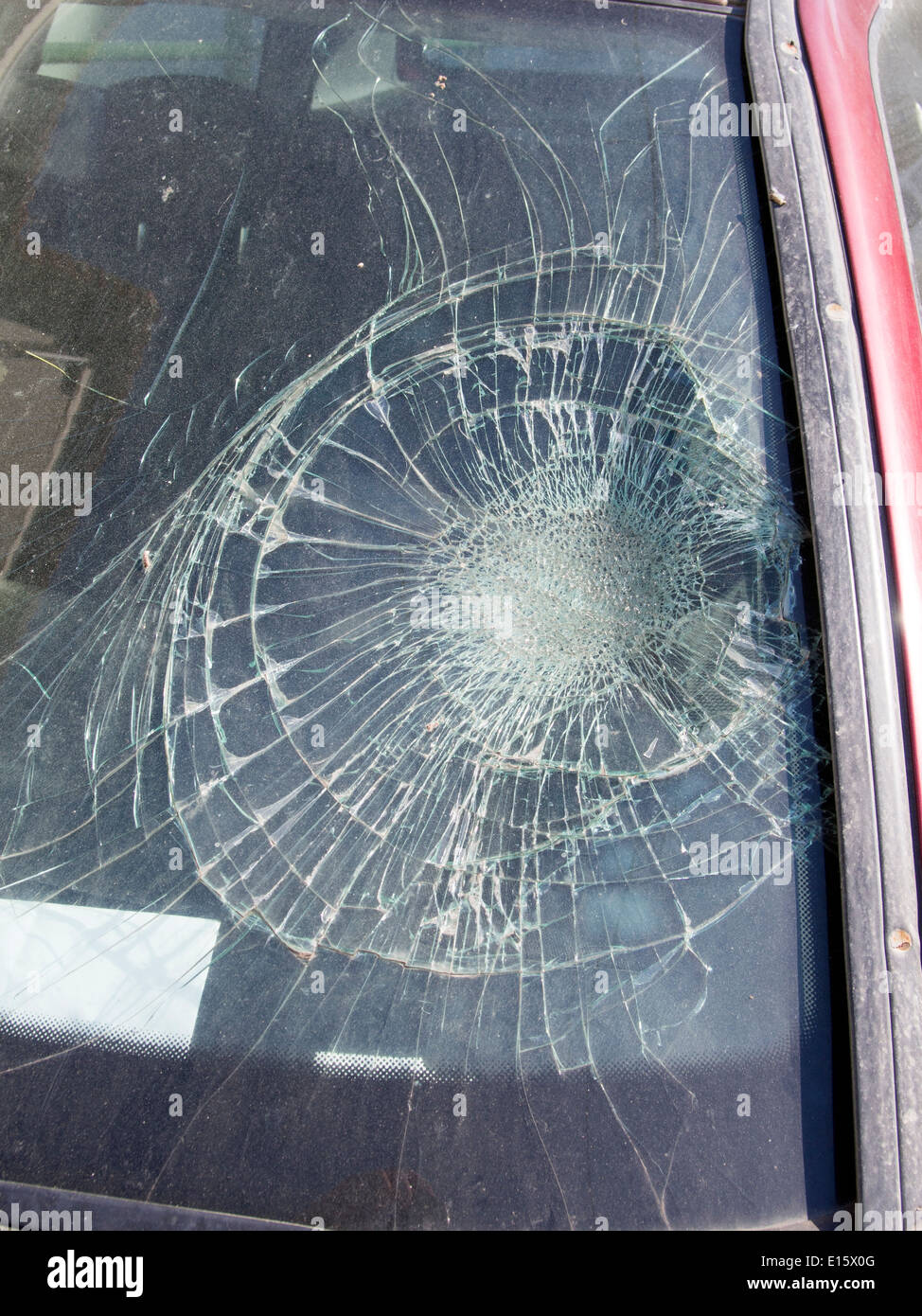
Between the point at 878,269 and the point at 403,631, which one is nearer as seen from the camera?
the point at 403,631

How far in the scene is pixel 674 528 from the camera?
→ 46.1 inches

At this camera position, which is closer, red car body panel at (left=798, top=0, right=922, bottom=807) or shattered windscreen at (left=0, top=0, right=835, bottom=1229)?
shattered windscreen at (left=0, top=0, right=835, bottom=1229)

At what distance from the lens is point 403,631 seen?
1.10 m

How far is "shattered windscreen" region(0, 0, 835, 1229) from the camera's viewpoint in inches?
38.4

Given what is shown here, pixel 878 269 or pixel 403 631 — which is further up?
pixel 878 269

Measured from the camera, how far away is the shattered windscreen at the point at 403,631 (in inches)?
38.4

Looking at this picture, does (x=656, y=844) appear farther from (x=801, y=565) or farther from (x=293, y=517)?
(x=293, y=517)

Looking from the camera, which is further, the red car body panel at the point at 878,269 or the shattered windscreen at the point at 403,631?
the red car body panel at the point at 878,269

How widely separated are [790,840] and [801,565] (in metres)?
0.38

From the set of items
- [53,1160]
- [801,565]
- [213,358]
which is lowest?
[53,1160]
